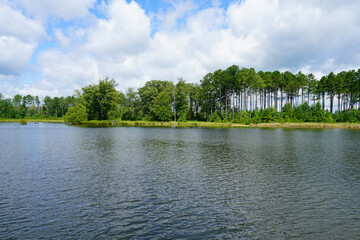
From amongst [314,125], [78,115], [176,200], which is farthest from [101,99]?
[176,200]

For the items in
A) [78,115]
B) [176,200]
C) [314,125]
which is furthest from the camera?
[78,115]

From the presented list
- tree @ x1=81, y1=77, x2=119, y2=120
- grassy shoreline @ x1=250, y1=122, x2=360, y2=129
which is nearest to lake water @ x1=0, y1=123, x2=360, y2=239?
grassy shoreline @ x1=250, y1=122, x2=360, y2=129

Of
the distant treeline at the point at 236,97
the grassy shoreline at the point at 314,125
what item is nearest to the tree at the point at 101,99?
the distant treeline at the point at 236,97

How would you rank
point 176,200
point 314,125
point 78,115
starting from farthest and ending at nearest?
point 78,115, point 314,125, point 176,200

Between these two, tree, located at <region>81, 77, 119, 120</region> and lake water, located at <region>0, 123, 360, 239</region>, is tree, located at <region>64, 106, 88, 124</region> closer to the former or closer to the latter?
tree, located at <region>81, 77, 119, 120</region>

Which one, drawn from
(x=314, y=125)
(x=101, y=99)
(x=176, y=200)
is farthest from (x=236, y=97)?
(x=176, y=200)

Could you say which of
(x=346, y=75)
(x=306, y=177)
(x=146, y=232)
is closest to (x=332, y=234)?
(x=146, y=232)

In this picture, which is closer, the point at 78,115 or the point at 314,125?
the point at 314,125

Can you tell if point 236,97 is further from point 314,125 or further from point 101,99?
point 101,99

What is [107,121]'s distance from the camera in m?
109

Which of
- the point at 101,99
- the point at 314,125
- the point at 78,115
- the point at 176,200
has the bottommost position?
the point at 176,200

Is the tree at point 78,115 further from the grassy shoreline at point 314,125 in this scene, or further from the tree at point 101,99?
the grassy shoreline at point 314,125

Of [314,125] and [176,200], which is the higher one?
[314,125]

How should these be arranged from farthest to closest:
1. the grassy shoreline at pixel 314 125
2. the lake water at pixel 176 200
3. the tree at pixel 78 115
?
the tree at pixel 78 115 < the grassy shoreline at pixel 314 125 < the lake water at pixel 176 200
